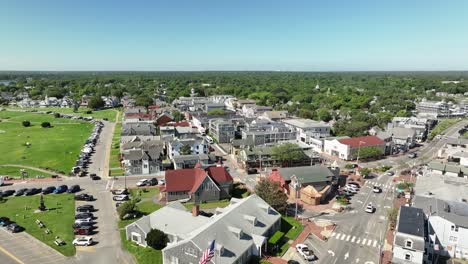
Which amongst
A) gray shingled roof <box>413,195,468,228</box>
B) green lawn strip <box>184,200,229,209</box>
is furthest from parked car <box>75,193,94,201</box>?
gray shingled roof <box>413,195,468,228</box>

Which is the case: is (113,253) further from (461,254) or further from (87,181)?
(461,254)

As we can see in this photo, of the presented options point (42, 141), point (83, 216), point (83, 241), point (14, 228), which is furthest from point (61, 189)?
point (42, 141)

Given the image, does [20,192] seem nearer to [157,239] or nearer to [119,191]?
[119,191]

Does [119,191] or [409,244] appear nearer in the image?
[409,244]

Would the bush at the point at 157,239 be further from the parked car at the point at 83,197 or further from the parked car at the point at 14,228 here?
the parked car at the point at 83,197

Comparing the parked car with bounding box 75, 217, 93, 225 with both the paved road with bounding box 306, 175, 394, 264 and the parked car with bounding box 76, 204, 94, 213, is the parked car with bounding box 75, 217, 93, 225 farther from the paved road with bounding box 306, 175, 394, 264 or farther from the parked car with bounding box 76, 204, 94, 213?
the paved road with bounding box 306, 175, 394, 264

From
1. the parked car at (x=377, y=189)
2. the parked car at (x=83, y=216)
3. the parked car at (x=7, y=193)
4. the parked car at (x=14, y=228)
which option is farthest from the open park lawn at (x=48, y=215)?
the parked car at (x=377, y=189)
